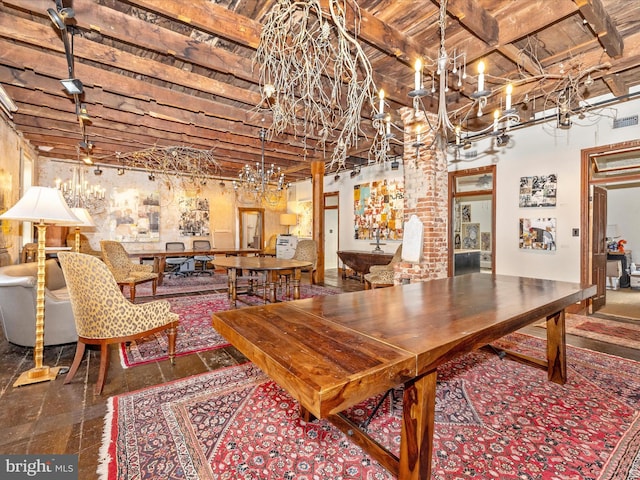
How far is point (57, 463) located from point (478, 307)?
2375 millimetres

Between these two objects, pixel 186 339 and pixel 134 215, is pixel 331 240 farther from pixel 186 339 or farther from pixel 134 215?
pixel 186 339

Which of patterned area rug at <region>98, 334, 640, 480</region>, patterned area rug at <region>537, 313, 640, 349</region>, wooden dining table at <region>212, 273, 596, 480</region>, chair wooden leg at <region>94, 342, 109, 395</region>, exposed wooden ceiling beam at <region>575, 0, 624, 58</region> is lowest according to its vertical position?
patterned area rug at <region>98, 334, 640, 480</region>

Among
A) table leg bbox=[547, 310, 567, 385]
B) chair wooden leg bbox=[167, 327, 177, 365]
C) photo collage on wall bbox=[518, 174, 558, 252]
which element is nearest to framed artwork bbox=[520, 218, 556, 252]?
photo collage on wall bbox=[518, 174, 558, 252]

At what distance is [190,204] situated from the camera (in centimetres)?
912

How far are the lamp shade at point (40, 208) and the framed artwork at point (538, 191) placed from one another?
5.69 meters

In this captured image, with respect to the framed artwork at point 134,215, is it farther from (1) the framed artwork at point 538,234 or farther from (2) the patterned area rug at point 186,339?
(1) the framed artwork at point 538,234

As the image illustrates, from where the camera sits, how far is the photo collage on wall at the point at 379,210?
7031mm

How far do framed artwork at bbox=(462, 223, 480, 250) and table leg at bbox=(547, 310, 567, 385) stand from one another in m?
8.05

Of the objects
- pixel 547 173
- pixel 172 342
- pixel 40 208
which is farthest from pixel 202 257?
pixel 547 173

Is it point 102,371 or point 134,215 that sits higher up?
point 134,215

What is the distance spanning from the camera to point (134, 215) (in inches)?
329

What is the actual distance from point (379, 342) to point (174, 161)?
6.99m

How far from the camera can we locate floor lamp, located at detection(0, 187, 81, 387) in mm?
2225

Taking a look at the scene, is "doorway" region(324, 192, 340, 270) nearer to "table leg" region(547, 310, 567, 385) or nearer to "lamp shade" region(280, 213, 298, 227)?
"lamp shade" region(280, 213, 298, 227)
